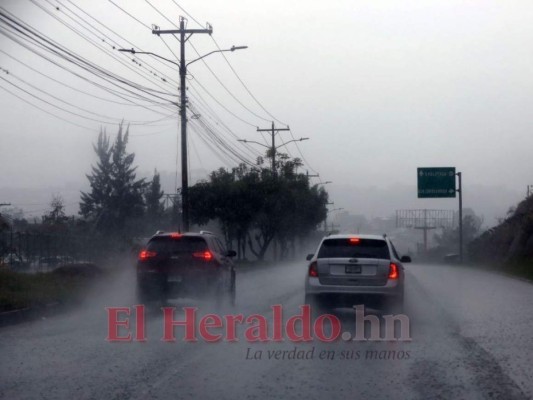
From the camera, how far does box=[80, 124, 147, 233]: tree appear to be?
7294cm

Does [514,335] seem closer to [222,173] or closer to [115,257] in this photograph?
[115,257]

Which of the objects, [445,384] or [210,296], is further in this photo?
[210,296]

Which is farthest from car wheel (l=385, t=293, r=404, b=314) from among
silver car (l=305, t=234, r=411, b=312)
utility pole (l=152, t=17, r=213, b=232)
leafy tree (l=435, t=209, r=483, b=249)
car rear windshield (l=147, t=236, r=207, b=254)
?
leafy tree (l=435, t=209, r=483, b=249)

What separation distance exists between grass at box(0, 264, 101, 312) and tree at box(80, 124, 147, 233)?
137ft

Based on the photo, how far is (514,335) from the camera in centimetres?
1589

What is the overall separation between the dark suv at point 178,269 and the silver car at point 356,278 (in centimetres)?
316

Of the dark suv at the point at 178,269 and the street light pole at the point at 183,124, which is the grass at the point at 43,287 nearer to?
the dark suv at the point at 178,269

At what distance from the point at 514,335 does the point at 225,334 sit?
16.5ft

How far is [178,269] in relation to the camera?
20.1 metres

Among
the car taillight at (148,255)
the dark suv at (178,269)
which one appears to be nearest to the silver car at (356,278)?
the dark suv at (178,269)

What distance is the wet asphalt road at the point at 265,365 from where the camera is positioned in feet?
33.7

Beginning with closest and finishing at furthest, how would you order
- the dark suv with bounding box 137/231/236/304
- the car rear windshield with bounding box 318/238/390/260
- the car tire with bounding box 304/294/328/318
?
the car tire with bounding box 304/294/328/318
the car rear windshield with bounding box 318/238/390/260
the dark suv with bounding box 137/231/236/304

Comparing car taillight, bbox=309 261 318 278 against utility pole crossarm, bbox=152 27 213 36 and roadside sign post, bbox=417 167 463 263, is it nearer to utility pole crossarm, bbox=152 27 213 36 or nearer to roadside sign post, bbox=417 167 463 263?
utility pole crossarm, bbox=152 27 213 36

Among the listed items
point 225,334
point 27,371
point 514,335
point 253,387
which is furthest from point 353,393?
point 514,335
